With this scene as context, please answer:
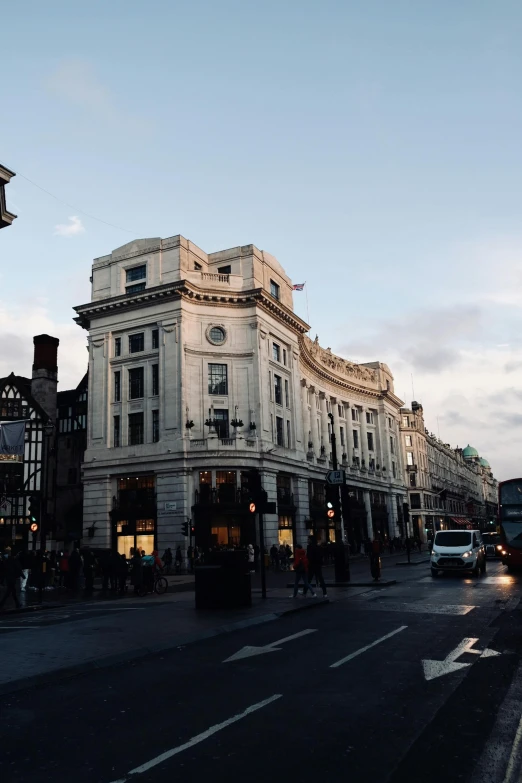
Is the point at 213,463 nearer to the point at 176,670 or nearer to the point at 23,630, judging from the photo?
the point at 23,630

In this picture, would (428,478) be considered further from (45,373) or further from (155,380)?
(155,380)

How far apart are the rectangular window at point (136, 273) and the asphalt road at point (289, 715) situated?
132 feet

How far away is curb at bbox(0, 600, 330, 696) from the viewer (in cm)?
884

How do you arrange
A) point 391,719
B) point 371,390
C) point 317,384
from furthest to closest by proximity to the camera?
point 371,390
point 317,384
point 391,719

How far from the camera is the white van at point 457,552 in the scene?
85.8 feet

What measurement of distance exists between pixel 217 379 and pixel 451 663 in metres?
38.5

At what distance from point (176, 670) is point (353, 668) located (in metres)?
2.63

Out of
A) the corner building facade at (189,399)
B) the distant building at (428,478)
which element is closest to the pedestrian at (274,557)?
the corner building facade at (189,399)

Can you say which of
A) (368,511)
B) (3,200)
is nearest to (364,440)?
(368,511)

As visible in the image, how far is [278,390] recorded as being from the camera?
50938 millimetres

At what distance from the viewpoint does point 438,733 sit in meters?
6.05

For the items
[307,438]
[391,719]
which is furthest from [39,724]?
[307,438]

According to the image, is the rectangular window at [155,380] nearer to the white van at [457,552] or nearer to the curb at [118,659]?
the white van at [457,552]

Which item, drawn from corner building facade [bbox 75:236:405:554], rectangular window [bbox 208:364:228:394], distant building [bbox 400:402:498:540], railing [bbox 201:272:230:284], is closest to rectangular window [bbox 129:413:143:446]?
corner building facade [bbox 75:236:405:554]
